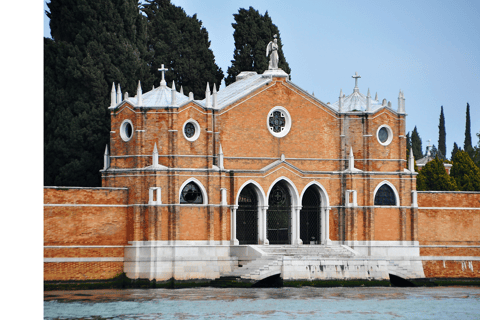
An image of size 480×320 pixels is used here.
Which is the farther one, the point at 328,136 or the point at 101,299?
the point at 328,136

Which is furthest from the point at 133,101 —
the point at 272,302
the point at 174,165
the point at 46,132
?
the point at 272,302

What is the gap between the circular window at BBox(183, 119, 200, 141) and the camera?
33.6 m

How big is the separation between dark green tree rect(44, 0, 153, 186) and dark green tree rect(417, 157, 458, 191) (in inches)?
813

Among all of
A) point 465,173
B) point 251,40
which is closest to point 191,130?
point 251,40

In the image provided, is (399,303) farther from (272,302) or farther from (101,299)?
(101,299)

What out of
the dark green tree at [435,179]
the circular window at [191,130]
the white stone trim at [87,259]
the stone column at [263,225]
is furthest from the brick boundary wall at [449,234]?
the dark green tree at [435,179]

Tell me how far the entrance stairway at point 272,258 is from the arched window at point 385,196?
8.45 ft

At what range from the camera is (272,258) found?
107ft

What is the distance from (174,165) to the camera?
3309cm

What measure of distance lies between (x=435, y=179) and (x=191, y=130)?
2188cm

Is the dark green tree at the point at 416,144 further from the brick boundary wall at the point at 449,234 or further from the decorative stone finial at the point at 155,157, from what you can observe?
the decorative stone finial at the point at 155,157

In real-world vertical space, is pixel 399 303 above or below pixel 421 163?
below

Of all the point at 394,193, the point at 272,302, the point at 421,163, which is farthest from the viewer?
the point at 421,163

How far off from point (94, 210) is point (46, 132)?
611cm
